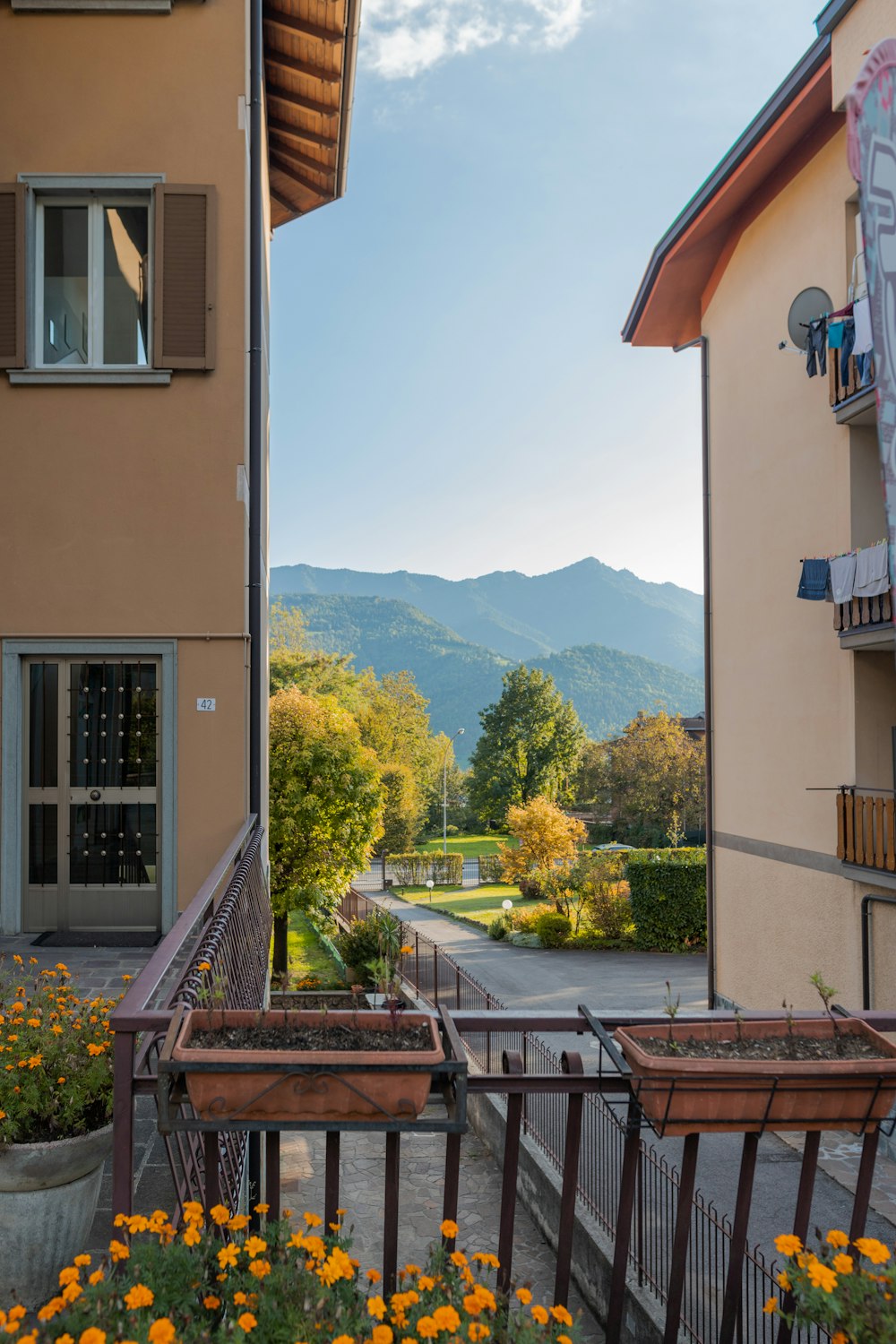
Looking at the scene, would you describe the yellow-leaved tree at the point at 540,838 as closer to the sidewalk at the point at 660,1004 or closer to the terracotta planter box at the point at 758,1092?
the sidewalk at the point at 660,1004

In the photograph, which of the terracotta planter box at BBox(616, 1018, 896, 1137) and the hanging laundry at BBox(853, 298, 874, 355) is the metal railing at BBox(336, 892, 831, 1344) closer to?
the terracotta planter box at BBox(616, 1018, 896, 1137)

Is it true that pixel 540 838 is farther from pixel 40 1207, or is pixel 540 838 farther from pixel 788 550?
pixel 40 1207

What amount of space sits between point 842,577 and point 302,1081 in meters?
9.28

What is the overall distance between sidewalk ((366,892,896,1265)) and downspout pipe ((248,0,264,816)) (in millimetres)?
3510

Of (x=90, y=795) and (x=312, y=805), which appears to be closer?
(x=90, y=795)

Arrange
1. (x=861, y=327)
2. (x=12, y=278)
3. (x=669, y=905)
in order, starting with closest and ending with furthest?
1. (x=12, y=278)
2. (x=861, y=327)
3. (x=669, y=905)

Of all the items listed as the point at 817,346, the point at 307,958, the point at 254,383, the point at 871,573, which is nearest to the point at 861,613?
the point at 871,573

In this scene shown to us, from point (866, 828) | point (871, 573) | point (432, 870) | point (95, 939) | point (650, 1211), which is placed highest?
point (871, 573)

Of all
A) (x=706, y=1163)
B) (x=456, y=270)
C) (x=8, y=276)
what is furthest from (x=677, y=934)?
(x=456, y=270)

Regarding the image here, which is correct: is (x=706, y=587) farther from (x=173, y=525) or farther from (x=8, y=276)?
(x=8, y=276)

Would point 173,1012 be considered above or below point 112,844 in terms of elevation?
above

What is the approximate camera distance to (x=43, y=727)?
23.6 feet

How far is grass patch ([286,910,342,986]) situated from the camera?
70.4ft

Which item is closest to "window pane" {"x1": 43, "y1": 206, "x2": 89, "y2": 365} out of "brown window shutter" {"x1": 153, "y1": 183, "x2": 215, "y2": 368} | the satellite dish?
"brown window shutter" {"x1": 153, "y1": 183, "x2": 215, "y2": 368}
